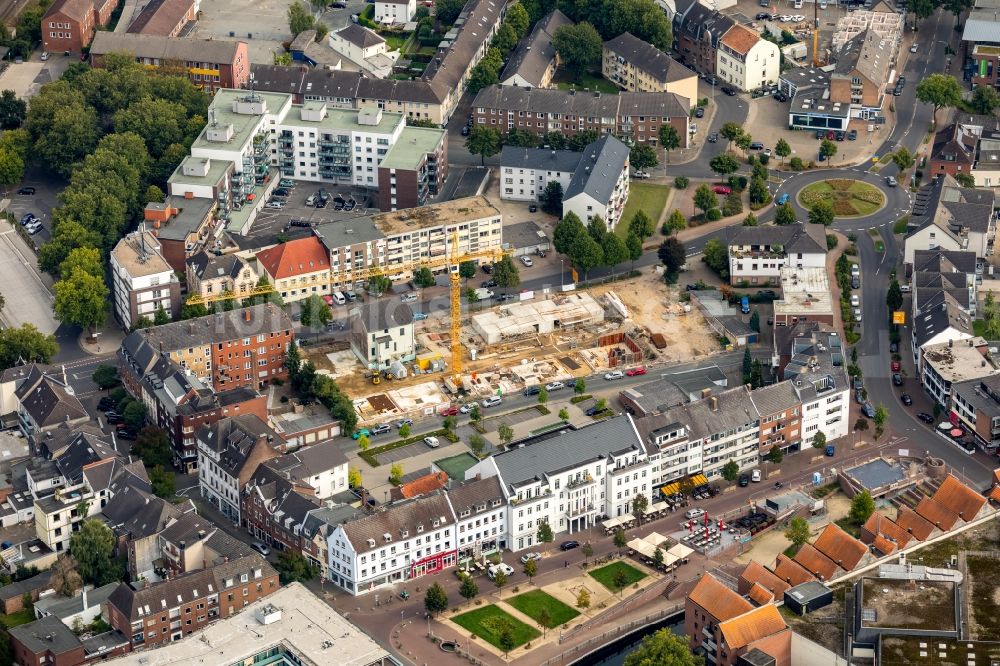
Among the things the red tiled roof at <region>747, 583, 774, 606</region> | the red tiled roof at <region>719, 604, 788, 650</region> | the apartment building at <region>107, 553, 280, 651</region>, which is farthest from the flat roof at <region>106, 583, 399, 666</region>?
the red tiled roof at <region>747, 583, 774, 606</region>

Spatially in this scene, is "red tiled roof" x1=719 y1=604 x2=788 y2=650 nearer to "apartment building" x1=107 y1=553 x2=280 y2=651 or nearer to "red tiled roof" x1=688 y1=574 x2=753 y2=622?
"red tiled roof" x1=688 y1=574 x2=753 y2=622

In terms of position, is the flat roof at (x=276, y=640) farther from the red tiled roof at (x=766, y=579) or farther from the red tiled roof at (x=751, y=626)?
the red tiled roof at (x=766, y=579)

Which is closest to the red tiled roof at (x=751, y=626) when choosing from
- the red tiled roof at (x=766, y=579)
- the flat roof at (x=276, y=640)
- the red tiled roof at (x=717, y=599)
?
the red tiled roof at (x=717, y=599)

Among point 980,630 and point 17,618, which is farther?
point 17,618

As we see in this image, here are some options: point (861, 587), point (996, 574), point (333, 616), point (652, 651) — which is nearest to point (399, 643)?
point (333, 616)

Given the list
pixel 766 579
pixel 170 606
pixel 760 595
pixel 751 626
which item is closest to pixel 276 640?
pixel 170 606

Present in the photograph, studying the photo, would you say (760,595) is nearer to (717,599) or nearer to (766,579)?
(766,579)

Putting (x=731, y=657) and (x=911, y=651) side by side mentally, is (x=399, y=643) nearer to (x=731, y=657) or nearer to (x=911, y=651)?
(x=731, y=657)
